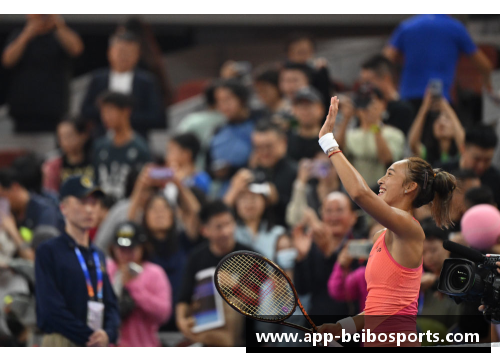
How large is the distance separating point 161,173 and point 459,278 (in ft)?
11.0

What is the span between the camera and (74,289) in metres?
4.55

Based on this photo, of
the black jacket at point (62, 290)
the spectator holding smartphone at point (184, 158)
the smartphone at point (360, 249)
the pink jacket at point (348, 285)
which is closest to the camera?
the black jacket at point (62, 290)

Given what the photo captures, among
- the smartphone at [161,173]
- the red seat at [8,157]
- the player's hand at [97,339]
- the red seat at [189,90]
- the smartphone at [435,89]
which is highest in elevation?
the smartphone at [435,89]

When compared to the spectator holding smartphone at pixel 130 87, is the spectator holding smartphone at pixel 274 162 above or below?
below

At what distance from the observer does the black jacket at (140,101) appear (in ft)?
26.2

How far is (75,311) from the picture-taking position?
15.0ft

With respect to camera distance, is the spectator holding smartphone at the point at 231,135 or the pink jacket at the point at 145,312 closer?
the pink jacket at the point at 145,312

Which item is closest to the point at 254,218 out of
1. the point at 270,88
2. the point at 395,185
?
the point at 270,88

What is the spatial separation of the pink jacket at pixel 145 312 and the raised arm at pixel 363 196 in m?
2.44

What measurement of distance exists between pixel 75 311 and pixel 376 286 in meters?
1.80

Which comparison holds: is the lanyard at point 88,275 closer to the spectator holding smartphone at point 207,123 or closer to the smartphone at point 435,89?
the smartphone at point 435,89

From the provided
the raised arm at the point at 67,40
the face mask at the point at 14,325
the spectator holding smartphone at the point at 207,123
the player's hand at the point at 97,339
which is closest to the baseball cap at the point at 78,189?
the player's hand at the point at 97,339

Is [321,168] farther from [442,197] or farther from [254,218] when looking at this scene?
[442,197]
